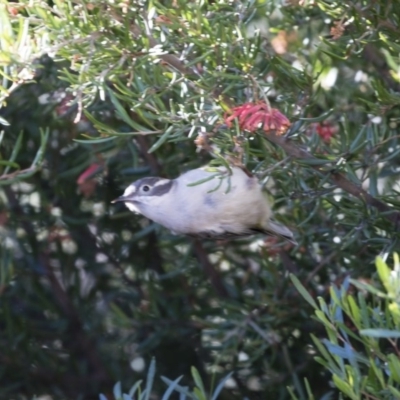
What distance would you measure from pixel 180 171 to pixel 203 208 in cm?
34

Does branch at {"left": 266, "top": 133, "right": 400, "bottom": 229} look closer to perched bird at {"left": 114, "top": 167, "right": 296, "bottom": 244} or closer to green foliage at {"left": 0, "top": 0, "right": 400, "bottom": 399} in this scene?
green foliage at {"left": 0, "top": 0, "right": 400, "bottom": 399}

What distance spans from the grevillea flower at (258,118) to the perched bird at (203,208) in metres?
0.94

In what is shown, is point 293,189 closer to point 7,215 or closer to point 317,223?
point 317,223

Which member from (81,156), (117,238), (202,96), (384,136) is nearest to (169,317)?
(117,238)

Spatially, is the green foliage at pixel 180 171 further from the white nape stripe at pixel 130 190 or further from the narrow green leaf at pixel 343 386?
the white nape stripe at pixel 130 190

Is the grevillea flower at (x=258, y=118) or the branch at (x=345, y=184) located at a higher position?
the grevillea flower at (x=258, y=118)

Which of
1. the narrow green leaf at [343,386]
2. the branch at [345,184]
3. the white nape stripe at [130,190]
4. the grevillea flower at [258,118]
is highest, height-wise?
the grevillea flower at [258,118]

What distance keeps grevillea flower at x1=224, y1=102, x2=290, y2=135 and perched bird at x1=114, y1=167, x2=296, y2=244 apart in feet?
3.10

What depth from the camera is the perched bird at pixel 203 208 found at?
292 cm

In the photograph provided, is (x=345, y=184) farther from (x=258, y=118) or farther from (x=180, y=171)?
(x=180, y=171)

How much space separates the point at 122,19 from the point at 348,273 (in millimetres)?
1295

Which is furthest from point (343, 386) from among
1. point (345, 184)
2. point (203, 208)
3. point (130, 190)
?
point (130, 190)

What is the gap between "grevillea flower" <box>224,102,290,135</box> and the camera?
1.89 metres

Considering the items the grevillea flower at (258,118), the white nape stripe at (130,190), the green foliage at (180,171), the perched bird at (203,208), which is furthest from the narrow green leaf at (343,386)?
the white nape stripe at (130,190)
